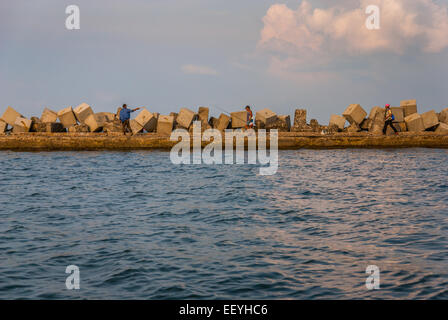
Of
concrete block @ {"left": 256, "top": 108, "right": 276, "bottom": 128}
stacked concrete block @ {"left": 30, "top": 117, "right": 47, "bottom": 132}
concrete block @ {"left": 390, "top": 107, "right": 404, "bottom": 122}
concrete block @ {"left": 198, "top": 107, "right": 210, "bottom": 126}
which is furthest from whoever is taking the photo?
stacked concrete block @ {"left": 30, "top": 117, "right": 47, "bottom": 132}

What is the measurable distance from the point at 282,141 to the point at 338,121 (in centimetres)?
461

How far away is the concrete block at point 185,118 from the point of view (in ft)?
87.1

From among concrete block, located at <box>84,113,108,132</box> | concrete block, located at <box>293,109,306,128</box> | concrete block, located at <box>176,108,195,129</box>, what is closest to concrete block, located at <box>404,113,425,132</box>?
concrete block, located at <box>293,109,306,128</box>

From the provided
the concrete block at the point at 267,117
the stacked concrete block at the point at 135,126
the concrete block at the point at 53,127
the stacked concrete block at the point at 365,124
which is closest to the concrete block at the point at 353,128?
the stacked concrete block at the point at 365,124

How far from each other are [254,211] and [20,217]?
197 inches

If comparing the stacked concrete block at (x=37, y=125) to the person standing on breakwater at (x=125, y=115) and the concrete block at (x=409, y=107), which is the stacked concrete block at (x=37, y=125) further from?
the concrete block at (x=409, y=107)

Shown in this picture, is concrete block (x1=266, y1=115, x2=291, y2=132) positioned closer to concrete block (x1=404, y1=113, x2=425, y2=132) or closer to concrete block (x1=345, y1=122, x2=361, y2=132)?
concrete block (x1=345, y1=122, x2=361, y2=132)

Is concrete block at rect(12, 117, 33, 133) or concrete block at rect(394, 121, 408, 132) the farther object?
concrete block at rect(12, 117, 33, 133)

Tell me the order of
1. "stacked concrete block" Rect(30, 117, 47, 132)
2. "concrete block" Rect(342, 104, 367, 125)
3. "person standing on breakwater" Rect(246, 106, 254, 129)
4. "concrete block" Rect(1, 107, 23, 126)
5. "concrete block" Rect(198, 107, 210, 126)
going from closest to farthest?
"person standing on breakwater" Rect(246, 106, 254, 129), "concrete block" Rect(198, 107, 210, 126), "concrete block" Rect(342, 104, 367, 125), "stacked concrete block" Rect(30, 117, 47, 132), "concrete block" Rect(1, 107, 23, 126)

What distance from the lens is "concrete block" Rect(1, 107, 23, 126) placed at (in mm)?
29250

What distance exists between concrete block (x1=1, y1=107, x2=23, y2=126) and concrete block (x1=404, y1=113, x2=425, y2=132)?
71.2 feet

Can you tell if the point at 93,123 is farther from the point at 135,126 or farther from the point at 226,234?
the point at 226,234
